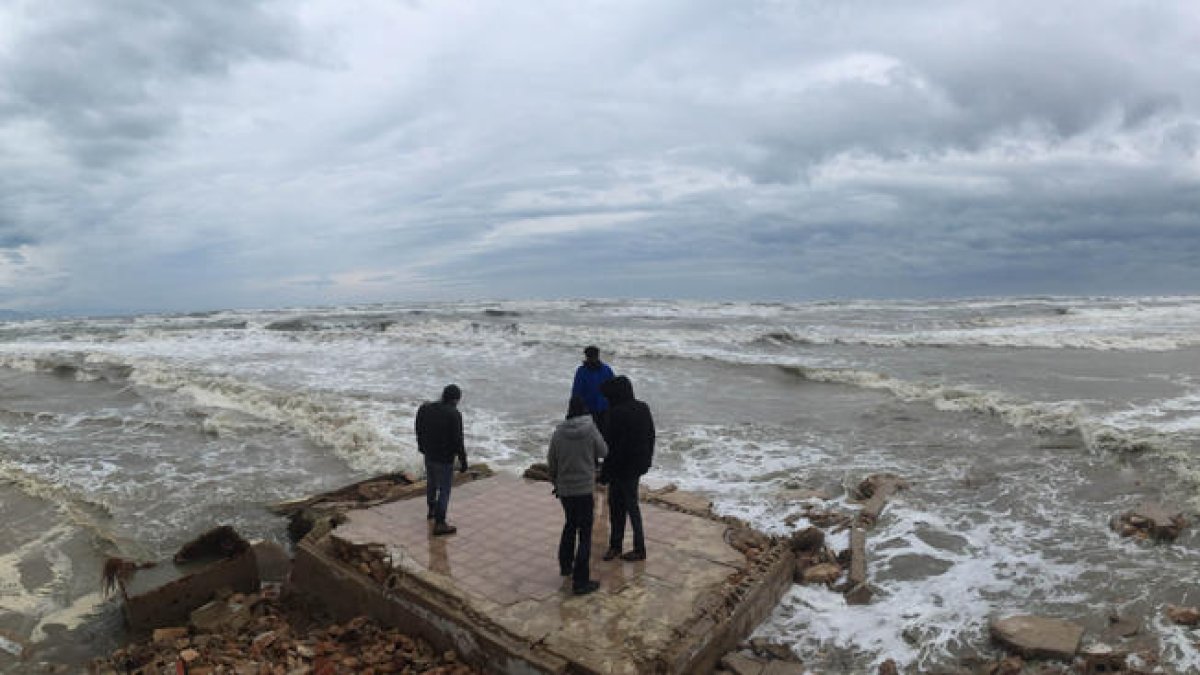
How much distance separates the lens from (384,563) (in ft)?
18.7

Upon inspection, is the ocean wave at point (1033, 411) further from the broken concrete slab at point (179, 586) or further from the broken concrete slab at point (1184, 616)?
the broken concrete slab at point (179, 586)

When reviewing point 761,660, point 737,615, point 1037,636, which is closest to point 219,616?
point 737,615

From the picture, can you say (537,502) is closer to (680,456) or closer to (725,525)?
(725,525)

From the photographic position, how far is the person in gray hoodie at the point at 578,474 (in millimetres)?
5145

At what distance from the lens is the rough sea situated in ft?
19.2

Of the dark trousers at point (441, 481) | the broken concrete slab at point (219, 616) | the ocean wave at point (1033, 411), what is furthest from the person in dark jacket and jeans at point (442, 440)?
the ocean wave at point (1033, 411)

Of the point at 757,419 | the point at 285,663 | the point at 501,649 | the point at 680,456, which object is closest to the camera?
the point at 501,649

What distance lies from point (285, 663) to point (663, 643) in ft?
8.98

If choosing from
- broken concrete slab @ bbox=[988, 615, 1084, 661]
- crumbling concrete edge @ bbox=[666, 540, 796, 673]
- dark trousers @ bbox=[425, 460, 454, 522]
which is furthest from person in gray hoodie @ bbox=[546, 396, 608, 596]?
broken concrete slab @ bbox=[988, 615, 1084, 661]

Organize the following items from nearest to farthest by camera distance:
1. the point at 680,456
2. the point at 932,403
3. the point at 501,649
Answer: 1. the point at 501,649
2. the point at 680,456
3. the point at 932,403

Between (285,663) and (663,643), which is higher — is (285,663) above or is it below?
below

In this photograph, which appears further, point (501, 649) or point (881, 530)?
point (881, 530)

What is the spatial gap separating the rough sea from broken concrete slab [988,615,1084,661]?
190 mm

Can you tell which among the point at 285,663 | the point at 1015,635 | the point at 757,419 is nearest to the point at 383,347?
the point at 757,419
